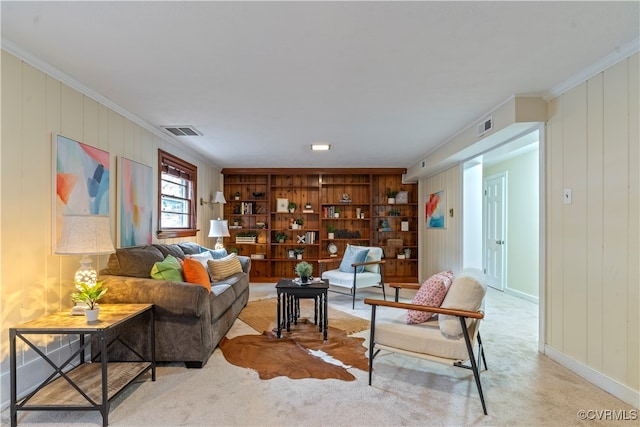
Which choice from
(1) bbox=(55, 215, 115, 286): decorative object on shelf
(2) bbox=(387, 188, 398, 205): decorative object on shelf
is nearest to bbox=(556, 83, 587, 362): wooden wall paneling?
(1) bbox=(55, 215, 115, 286): decorative object on shelf

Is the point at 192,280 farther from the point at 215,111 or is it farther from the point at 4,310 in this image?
the point at 215,111

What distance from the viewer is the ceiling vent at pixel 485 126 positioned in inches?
135

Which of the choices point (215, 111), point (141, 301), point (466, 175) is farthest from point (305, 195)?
point (141, 301)

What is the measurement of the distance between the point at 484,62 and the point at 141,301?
3155mm

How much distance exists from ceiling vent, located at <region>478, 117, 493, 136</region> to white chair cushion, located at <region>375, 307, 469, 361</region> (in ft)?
6.82

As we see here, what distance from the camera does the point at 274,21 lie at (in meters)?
1.91

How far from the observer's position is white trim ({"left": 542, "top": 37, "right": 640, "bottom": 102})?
218 cm

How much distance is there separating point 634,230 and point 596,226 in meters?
0.29

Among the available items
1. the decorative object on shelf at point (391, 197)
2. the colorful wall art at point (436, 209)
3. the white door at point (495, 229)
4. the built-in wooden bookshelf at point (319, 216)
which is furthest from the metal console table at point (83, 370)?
the white door at point (495, 229)

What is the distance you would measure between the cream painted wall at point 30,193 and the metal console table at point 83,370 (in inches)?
8.7

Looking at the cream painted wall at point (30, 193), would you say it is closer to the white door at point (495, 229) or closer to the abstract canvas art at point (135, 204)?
the abstract canvas art at point (135, 204)

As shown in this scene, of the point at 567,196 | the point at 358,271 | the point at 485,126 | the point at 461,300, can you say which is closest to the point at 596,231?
the point at 567,196

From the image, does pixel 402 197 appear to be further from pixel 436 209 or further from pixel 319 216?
pixel 319 216

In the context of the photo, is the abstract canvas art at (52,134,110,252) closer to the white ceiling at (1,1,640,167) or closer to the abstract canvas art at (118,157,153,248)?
the abstract canvas art at (118,157,153,248)
